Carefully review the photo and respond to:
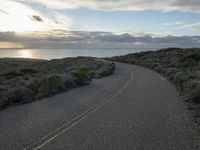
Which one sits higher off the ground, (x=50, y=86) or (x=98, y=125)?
(x=50, y=86)

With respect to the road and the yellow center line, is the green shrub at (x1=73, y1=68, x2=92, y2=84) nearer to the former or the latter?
the road

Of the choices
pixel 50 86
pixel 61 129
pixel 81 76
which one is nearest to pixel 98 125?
pixel 61 129

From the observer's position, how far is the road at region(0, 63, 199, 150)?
8852mm

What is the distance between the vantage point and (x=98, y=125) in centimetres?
1118

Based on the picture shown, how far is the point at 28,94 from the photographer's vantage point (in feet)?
56.3

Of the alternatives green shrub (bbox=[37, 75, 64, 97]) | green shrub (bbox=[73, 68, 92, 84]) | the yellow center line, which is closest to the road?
the yellow center line

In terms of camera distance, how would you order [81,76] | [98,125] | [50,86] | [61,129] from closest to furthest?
[61,129] → [98,125] → [50,86] → [81,76]

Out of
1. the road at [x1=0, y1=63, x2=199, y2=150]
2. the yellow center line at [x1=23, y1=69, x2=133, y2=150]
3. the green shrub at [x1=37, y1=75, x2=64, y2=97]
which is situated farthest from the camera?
the green shrub at [x1=37, y1=75, x2=64, y2=97]

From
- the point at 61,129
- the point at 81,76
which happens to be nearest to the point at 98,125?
the point at 61,129

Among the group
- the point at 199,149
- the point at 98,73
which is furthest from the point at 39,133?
the point at 98,73

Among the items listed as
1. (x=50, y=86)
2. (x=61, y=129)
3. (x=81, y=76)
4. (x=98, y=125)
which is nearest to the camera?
(x=61, y=129)

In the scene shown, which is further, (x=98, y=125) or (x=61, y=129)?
(x=98, y=125)

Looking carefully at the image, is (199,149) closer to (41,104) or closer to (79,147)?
(79,147)

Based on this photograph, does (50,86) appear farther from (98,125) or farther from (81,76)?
(98,125)
